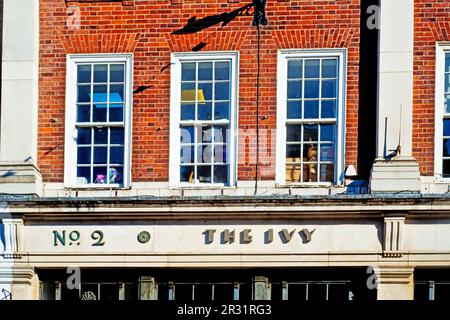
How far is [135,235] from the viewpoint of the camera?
2244 cm

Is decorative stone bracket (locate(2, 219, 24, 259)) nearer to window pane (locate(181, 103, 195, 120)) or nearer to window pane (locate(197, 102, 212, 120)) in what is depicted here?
window pane (locate(181, 103, 195, 120))

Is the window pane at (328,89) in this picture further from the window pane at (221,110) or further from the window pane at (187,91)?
the window pane at (187,91)

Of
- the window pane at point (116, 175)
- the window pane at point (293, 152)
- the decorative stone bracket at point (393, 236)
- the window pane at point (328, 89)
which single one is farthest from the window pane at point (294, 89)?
the window pane at point (116, 175)

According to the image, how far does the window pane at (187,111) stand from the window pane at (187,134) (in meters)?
0.16

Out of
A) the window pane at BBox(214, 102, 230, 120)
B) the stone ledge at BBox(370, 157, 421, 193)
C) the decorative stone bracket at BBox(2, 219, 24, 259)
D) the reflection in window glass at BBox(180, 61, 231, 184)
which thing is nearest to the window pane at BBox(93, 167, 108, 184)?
A: the reflection in window glass at BBox(180, 61, 231, 184)

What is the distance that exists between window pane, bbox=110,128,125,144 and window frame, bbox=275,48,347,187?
236cm

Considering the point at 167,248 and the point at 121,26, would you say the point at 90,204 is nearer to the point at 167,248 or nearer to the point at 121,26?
the point at 167,248

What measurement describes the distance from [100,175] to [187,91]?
182 centimetres

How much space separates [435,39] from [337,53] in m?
1.45

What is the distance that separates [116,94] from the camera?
75.9 feet

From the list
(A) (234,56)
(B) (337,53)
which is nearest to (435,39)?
(B) (337,53)

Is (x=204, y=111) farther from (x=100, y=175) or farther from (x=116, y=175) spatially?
(x=100, y=175)

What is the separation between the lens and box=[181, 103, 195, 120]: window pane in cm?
2297

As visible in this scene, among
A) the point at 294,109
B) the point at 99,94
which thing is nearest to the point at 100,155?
the point at 99,94
